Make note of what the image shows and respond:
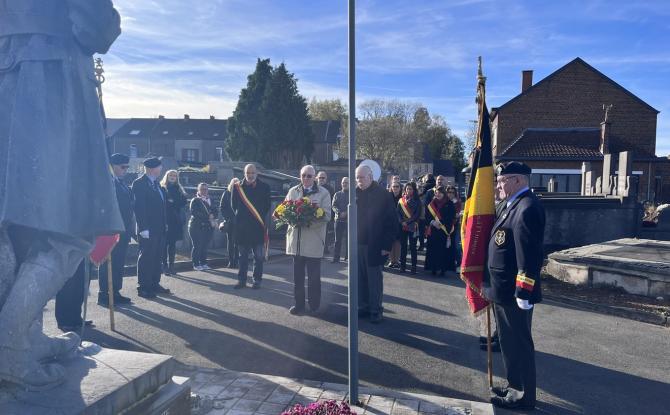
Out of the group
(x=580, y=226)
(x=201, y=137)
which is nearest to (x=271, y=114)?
(x=201, y=137)

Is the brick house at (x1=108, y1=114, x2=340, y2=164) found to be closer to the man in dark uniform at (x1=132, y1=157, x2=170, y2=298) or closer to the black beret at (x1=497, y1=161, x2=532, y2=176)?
the man in dark uniform at (x1=132, y1=157, x2=170, y2=298)

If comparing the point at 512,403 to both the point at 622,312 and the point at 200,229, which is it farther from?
the point at 200,229

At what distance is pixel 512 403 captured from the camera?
14.4ft

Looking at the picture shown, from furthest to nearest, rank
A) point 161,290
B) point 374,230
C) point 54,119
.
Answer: point 161,290 → point 374,230 → point 54,119

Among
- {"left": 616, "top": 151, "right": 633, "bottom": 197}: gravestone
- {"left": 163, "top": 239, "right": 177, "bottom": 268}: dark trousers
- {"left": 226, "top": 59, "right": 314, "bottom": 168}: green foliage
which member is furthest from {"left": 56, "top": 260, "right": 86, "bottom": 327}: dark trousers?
{"left": 226, "top": 59, "right": 314, "bottom": 168}: green foliage

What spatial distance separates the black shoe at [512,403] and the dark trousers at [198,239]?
7.47 metres

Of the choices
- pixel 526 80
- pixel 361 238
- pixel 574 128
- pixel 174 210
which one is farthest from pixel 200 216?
pixel 526 80

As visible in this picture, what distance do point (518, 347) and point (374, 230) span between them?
9.34 ft

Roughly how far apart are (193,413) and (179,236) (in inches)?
264

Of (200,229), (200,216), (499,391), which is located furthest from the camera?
(200,216)

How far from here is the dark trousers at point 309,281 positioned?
7289 mm

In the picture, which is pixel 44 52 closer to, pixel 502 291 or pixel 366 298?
pixel 502 291

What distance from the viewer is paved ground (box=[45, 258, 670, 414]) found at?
4891 millimetres

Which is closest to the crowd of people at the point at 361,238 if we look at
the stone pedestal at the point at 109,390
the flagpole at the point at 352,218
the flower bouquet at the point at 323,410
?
the flagpole at the point at 352,218
